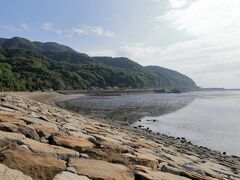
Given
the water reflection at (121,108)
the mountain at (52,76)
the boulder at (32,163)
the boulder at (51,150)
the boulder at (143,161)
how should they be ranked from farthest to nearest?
the mountain at (52,76), the water reflection at (121,108), the boulder at (143,161), the boulder at (51,150), the boulder at (32,163)

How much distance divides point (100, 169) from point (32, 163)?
762 mm

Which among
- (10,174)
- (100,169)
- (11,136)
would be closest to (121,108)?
(11,136)

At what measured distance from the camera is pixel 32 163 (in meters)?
3.14

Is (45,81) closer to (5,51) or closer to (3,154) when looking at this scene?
(5,51)

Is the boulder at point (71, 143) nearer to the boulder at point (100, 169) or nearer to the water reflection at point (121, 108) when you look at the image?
the boulder at point (100, 169)

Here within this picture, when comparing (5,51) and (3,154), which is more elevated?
(5,51)

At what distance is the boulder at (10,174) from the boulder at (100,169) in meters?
0.65

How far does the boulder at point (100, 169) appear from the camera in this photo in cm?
336

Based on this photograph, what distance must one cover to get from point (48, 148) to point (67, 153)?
0.23 meters

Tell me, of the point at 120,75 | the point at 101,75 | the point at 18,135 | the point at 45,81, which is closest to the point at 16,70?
the point at 45,81

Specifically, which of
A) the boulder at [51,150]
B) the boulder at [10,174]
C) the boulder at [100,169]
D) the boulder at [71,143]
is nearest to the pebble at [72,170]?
the boulder at [100,169]

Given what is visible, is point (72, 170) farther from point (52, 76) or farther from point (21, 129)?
point (52, 76)

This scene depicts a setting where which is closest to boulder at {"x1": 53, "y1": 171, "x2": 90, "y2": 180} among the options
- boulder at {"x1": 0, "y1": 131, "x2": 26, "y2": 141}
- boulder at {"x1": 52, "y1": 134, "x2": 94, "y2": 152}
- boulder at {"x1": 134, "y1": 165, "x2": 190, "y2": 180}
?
boulder at {"x1": 134, "y1": 165, "x2": 190, "y2": 180}

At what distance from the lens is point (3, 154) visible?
124 inches
